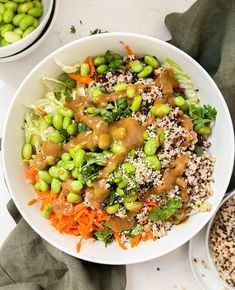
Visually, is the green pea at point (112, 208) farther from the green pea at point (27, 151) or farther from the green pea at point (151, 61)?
the green pea at point (151, 61)

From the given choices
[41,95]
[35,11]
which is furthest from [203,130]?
[35,11]

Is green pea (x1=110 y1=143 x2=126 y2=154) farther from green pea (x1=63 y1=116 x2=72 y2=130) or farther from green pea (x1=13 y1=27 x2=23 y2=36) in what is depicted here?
green pea (x1=13 y1=27 x2=23 y2=36)

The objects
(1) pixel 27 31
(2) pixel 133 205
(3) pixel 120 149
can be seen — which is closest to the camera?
(3) pixel 120 149

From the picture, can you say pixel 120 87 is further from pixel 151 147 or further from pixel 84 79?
pixel 151 147

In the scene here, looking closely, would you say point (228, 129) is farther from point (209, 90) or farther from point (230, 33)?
point (230, 33)

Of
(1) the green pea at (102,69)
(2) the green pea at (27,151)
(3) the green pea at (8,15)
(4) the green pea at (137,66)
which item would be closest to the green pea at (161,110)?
(4) the green pea at (137,66)

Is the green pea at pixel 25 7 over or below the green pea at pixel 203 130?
over
